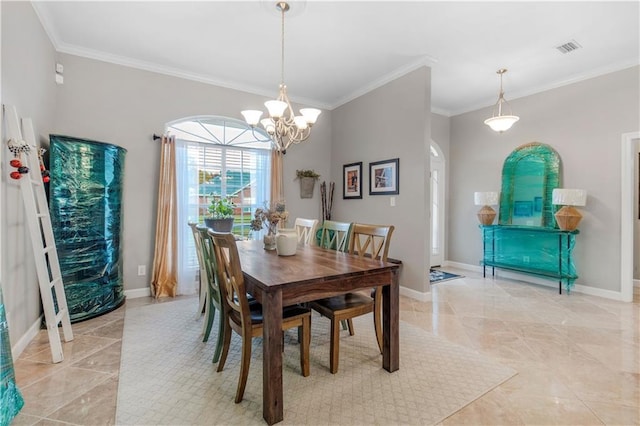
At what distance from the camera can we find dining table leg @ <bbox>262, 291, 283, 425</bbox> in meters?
1.59

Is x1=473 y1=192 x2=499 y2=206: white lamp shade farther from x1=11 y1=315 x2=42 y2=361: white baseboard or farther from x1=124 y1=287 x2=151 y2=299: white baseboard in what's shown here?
x1=11 y1=315 x2=42 y2=361: white baseboard

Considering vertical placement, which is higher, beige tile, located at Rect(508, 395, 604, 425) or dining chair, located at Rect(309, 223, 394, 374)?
dining chair, located at Rect(309, 223, 394, 374)

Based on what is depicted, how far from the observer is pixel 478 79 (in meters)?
4.12

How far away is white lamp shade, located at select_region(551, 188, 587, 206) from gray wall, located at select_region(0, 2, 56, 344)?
543 centimetres

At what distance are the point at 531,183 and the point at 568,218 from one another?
0.82 m

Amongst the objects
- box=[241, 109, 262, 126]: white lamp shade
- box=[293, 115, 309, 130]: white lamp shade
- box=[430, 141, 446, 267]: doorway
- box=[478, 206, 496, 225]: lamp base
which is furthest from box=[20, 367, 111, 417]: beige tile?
box=[430, 141, 446, 267]: doorway

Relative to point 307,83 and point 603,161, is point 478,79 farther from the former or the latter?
point 307,83

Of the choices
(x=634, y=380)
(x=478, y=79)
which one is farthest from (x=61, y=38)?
(x=634, y=380)

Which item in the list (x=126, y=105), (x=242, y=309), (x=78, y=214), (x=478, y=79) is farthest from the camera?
(x=478, y=79)

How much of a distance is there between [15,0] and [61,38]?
994 mm

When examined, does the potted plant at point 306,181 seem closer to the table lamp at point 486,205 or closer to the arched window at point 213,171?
the arched window at point 213,171

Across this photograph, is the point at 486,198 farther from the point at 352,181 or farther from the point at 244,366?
the point at 244,366

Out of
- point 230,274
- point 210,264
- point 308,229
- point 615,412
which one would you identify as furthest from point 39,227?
point 615,412

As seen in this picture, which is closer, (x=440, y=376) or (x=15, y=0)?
(x=440, y=376)
